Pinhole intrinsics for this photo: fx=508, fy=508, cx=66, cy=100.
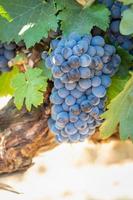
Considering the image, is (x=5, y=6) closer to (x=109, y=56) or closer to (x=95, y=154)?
(x=109, y=56)

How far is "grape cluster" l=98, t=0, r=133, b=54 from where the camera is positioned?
114cm

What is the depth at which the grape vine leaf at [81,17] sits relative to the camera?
1094mm

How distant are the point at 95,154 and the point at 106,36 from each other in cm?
69

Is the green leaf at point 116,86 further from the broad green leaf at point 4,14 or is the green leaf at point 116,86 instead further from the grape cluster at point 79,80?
the broad green leaf at point 4,14

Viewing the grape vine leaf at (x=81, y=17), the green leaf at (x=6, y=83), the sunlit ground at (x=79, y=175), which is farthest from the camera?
the sunlit ground at (x=79, y=175)

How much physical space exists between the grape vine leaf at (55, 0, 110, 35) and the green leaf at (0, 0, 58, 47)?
2cm

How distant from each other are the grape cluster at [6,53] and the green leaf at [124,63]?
0.93 feet

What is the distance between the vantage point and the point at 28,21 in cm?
115

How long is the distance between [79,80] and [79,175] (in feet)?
2.13

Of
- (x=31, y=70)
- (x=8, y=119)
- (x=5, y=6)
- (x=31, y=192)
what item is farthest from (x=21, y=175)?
(x=5, y=6)

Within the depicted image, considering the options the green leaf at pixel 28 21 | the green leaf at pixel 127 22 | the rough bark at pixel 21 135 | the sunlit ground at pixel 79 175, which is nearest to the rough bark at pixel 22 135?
the rough bark at pixel 21 135

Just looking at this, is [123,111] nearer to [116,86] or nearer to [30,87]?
[116,86]

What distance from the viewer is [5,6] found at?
117cm

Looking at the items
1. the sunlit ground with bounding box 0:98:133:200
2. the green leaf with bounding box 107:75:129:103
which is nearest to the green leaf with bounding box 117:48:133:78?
the green leaf with bounding box 107:75:129:103
